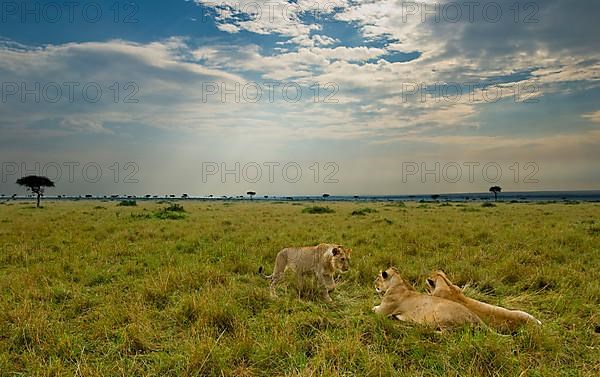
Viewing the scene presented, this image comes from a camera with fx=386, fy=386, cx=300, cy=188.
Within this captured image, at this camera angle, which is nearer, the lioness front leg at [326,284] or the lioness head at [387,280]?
the lioness head at [387,280]

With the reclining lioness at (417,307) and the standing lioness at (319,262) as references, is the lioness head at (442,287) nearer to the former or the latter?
the reclining lioness at (417,307)

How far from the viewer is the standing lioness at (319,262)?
7047mm

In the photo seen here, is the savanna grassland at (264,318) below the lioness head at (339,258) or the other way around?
below

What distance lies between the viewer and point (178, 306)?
6.20 m

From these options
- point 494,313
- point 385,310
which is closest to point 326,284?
point 385,310

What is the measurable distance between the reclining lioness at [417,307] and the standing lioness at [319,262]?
0.82 meters

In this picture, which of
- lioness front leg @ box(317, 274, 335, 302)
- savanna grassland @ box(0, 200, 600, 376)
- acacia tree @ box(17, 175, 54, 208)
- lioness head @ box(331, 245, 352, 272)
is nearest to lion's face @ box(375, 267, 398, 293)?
savanna grassland @ box(0, 200, 600, 376)

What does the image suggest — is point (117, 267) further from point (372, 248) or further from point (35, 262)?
point (372, 248)

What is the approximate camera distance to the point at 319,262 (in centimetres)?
733

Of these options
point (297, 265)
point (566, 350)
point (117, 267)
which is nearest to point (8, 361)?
point (297, 265)

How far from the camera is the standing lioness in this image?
7047 millimetres

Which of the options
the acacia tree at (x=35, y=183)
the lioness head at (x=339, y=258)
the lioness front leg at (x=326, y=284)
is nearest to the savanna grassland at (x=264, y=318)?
the lioness front leg at (x=326, y=284)

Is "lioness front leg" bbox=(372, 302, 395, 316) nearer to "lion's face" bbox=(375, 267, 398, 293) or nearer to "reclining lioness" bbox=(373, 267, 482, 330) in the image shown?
"reclining lioness" bbox=(373, 267, 482, 330)

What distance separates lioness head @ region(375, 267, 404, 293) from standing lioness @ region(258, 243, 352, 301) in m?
0.75
